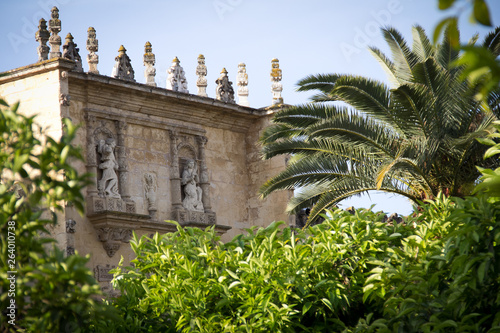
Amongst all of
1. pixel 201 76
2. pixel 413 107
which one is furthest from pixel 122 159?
pixel 413 107

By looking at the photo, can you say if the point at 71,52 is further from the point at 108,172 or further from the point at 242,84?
the point at 242,84

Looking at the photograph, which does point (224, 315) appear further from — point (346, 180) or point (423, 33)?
point (423, 33)

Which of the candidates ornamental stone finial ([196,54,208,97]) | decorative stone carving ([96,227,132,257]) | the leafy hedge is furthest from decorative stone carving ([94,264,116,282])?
the leafy hedge

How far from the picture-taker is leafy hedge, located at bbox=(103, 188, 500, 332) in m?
6.73

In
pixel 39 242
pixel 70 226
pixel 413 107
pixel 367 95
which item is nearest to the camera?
pixel 39 242

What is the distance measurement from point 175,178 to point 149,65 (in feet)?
8.18

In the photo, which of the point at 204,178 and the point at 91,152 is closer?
the point at 91,152

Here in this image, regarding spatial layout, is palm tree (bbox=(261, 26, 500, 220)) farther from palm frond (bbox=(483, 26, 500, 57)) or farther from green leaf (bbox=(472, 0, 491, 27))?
green leaf (bbox=(472, 0, 491, 27))

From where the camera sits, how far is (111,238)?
54.4 feet

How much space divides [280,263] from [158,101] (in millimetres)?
10661

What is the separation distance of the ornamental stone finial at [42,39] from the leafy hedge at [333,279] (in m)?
8.34

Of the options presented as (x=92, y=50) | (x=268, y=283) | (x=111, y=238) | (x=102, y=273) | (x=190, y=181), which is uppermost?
(x=92, y=50)

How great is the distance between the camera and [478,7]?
2.23 m

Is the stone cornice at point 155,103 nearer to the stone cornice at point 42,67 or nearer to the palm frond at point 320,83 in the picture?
the stone cornice at point 42,67
